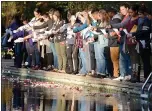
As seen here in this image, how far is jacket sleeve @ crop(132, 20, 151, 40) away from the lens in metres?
11.6

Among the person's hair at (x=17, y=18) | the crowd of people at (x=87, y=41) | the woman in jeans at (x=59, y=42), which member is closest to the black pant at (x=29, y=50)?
the crowd of people at (x=87, y=41)

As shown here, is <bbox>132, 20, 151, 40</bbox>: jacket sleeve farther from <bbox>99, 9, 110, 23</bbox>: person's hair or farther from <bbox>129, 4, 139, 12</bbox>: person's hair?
<bbox>99, 9, 110, 23</bbox>: person's hair

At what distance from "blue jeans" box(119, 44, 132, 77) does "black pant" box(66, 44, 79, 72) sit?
127cm

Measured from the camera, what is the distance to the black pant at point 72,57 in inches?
519

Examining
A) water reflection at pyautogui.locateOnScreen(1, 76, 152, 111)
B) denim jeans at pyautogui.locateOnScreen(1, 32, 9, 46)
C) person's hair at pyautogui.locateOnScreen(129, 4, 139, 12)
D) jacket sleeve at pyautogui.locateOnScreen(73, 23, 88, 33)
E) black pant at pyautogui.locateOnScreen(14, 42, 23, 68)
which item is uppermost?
person's hair at pyautogui.locateOnScreen(129, 4, 139, 12)

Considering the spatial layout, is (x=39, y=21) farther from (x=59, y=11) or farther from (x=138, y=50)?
(x=138, y=50)

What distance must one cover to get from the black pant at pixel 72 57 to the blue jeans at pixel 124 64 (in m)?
1.27

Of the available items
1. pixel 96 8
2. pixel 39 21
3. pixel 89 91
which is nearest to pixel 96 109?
pixel 89 91

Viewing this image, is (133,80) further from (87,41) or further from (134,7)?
(87,41)

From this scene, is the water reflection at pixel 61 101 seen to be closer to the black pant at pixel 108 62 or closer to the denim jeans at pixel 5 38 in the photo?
the black pant at pixel 108 62

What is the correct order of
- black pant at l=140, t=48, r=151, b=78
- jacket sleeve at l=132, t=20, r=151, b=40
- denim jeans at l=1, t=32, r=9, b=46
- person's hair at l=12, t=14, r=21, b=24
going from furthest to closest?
1. denim jeans at l=1, t=32, r=9, b=46
2. person's hair at l=12, t=14, r=21, b=24
3. black pant at l=140, t=48, r=151, b=78
4. jacket sleeve at l=132, t=20, r=151, b=40

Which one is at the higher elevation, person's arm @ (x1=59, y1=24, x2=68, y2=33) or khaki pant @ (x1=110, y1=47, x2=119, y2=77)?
person's arm @ (x1=59, y1=24, x2=68, y2=33)

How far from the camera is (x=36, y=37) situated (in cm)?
1365

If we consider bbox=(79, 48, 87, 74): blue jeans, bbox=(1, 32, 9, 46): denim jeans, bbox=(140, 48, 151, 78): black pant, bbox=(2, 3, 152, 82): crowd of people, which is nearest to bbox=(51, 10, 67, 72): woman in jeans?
bbox=(2, 3, 152, 82): crowd of people
